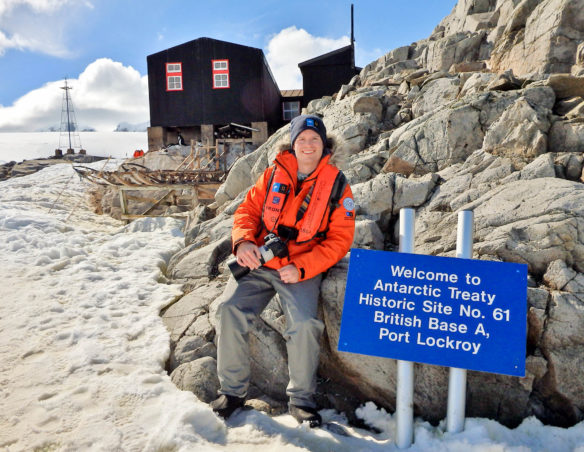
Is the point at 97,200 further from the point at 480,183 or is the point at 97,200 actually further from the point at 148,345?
the point at 480,183

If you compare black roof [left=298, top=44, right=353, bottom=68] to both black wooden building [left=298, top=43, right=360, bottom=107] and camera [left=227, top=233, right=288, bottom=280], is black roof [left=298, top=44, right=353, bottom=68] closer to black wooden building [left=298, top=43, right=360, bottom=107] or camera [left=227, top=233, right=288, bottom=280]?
black wooden building [left=298, top=43, right=360, bottom=107]

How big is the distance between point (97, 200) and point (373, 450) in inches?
855

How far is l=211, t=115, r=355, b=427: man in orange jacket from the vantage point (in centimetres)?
348

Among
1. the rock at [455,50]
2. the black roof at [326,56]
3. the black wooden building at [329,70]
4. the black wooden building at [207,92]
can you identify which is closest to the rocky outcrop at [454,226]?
the rock at [455,50]

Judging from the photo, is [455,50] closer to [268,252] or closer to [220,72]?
[220,72]

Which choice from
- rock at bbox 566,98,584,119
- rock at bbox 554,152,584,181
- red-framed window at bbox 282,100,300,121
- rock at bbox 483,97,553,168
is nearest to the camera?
rock at bbox 554,152,584,181

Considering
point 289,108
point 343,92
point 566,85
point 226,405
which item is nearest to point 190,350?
point 226,405

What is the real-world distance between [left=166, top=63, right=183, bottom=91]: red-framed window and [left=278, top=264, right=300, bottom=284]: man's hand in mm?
29333

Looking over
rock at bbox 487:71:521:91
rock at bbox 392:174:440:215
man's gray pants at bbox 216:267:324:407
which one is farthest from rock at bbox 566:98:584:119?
man's gray pants at bbox 216:267:324:407

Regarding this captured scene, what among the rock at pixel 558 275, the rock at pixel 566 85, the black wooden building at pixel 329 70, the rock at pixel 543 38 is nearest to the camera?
the rock at pixel 558 275

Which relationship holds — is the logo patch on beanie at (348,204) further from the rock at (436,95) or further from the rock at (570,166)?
the rock at (436,95)

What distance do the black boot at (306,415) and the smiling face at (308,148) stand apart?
2.62m

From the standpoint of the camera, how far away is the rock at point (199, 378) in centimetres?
385

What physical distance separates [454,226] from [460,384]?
2.49m
